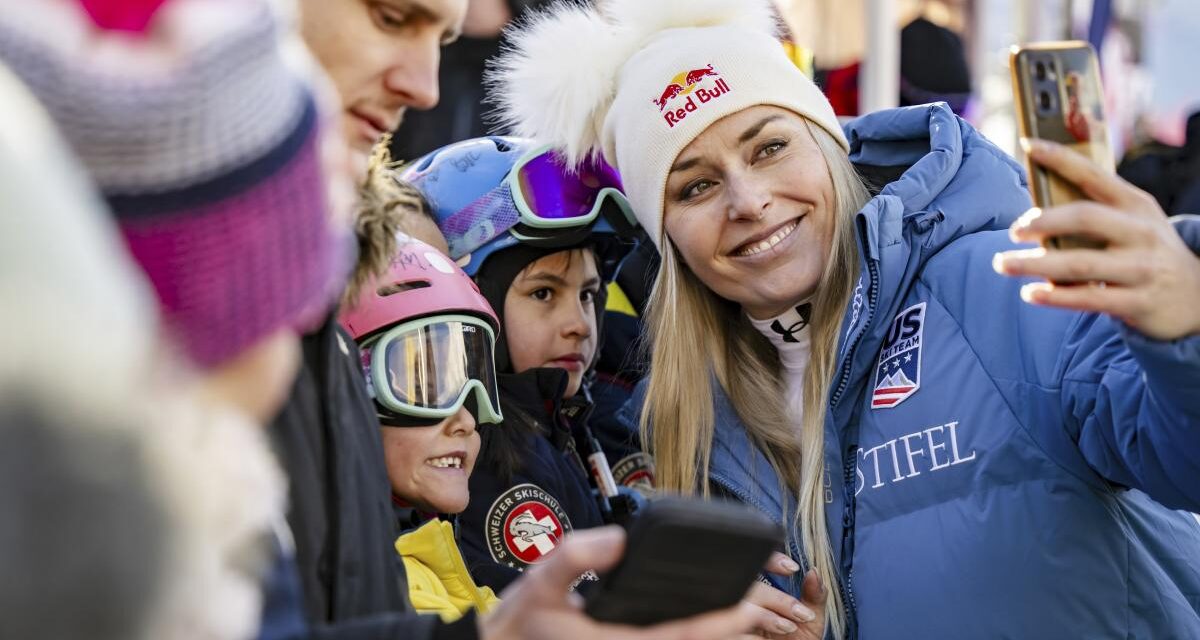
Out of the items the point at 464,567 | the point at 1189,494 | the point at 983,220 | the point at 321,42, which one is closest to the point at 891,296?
the point at 983,220

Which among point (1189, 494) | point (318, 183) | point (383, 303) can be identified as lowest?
point (1189, 494)

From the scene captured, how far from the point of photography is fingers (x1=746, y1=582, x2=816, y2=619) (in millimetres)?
2746

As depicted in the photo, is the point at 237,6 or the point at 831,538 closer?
the point at 237,6

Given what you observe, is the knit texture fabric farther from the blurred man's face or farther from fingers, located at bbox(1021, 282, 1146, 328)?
fingers, located at bbox(1021, 282, 1146, 328)

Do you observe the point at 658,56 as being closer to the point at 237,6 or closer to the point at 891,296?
the point at 891,296

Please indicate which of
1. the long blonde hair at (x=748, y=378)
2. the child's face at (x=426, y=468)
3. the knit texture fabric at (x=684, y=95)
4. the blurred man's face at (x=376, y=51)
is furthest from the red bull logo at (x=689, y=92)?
the blurred man's face at (x=376, y=51)

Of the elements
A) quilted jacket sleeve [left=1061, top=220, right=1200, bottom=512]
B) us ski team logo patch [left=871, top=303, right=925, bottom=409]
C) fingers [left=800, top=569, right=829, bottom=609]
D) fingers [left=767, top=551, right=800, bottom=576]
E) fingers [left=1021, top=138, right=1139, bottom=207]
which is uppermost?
fingers [left=1021, top=138, right=1139, bottom=207]

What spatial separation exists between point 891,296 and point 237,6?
1.87 meters

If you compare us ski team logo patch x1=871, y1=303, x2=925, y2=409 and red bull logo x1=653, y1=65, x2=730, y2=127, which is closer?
us ski team logo patch x1=871, y1=303, x2=925, y2=409

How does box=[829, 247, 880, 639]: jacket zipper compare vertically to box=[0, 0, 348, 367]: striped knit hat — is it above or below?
below

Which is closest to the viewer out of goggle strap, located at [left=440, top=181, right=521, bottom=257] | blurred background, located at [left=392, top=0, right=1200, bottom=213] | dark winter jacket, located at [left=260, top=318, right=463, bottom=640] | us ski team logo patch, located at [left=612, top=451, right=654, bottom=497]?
dark winter jacket, located at [left=260, top=318, right=463, bottom=640]

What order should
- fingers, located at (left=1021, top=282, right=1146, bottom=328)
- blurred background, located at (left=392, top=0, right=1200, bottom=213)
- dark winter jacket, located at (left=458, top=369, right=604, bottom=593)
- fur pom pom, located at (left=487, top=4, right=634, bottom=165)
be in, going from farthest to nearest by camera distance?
blurred background, located at (left=392, top=0, right=1200, bottom=213), fur pom pom, located at (left=487, top=4, right=634, bottom=165), dark winter jacket, located at (left=458, top=369, right=604, bottom=593), fingers, located at (left=1021, top=282, right=1146, bottom=328)

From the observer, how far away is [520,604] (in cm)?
137

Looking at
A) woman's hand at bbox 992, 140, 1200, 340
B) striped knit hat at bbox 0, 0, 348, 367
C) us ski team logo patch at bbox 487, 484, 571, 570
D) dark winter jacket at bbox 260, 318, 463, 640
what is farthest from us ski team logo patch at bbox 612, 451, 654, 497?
striped knit hat at bbox 0, 0, 348, 367
